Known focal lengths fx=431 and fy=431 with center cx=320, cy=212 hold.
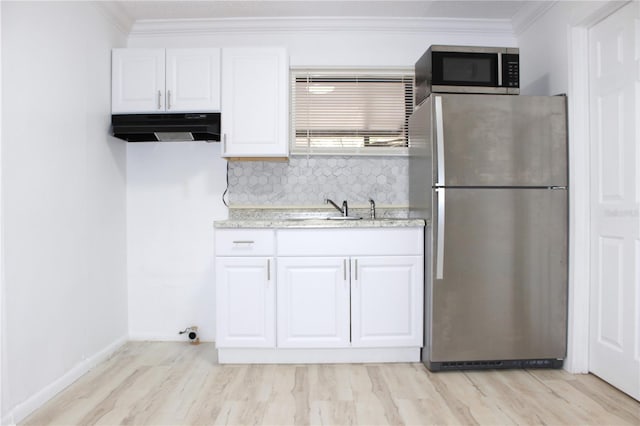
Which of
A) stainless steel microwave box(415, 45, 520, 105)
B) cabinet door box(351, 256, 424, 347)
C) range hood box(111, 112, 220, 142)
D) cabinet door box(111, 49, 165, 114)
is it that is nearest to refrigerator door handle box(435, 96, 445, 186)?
stainless steel microwave box(415, 45, 520, 105)

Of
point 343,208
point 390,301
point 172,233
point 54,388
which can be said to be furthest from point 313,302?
point 54,388

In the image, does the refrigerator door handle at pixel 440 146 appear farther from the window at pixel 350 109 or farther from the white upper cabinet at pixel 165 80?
the white upper cabinet at pixel 165 80

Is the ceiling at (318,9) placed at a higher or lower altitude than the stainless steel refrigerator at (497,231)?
higher

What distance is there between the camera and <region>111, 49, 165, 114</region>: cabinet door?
300cm

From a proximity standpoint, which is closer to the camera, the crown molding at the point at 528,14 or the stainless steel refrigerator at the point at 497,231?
the stainless steel refrigerator at the point at 497,231

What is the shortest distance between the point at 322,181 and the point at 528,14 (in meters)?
1.87

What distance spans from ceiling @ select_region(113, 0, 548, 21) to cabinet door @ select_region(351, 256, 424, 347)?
1794 millimetres

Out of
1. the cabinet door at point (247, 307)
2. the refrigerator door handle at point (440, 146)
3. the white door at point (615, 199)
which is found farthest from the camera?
the cabinet door at point (247, 307)

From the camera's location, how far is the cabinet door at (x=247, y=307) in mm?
2689

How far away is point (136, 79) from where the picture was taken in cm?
302

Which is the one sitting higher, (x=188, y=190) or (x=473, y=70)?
(x=473, y=70)

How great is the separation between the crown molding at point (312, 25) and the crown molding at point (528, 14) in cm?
8

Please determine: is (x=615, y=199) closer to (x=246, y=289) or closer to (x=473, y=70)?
(x=473, y=70)

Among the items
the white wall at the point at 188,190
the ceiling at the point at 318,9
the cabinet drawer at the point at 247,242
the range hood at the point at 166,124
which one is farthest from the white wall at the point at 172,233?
the ceiling at the point at 318,9
